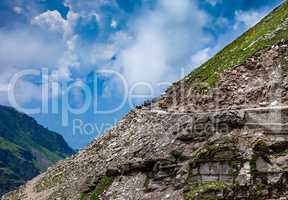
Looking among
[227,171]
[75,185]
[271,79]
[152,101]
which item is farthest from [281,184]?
[152,101]

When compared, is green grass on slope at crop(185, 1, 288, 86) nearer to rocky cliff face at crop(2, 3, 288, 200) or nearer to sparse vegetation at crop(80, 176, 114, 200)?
rocky cliff face at crop(2, 3, 288, 200)

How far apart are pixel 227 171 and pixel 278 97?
8.10m

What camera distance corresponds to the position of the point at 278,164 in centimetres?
2633

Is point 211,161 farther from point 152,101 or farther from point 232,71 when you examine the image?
point 152,101

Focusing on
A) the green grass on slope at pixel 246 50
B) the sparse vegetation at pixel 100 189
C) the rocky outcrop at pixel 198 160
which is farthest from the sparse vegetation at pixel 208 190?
the green grass on slope at pixel 246 50

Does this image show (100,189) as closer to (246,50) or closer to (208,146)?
(208,146)

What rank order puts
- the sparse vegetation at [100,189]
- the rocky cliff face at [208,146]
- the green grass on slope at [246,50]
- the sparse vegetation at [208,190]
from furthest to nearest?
1. the green grass on slope at [246,50]
2. the sparse vegetation at [100,189]
3. the rocky cliff face at [208,146]
4. the sparse vegetation at [208,190]

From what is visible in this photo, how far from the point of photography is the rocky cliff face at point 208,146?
26.7 m

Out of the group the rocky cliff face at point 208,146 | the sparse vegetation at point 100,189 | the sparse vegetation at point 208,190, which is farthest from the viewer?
the sparse vegetation at point 100,189

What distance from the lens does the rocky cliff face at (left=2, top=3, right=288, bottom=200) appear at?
26734mm

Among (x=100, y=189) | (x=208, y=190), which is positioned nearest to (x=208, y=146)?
(x=208, y=190)

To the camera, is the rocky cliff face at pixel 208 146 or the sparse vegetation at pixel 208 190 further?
the rocky cliff face at pixel 208 146

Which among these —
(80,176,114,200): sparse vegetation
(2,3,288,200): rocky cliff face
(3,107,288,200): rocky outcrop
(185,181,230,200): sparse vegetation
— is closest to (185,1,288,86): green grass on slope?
(2,3,288,200): rocky cliff face

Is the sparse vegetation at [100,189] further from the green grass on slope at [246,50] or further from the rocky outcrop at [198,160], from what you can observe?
the green grass on slope at [246,50]
